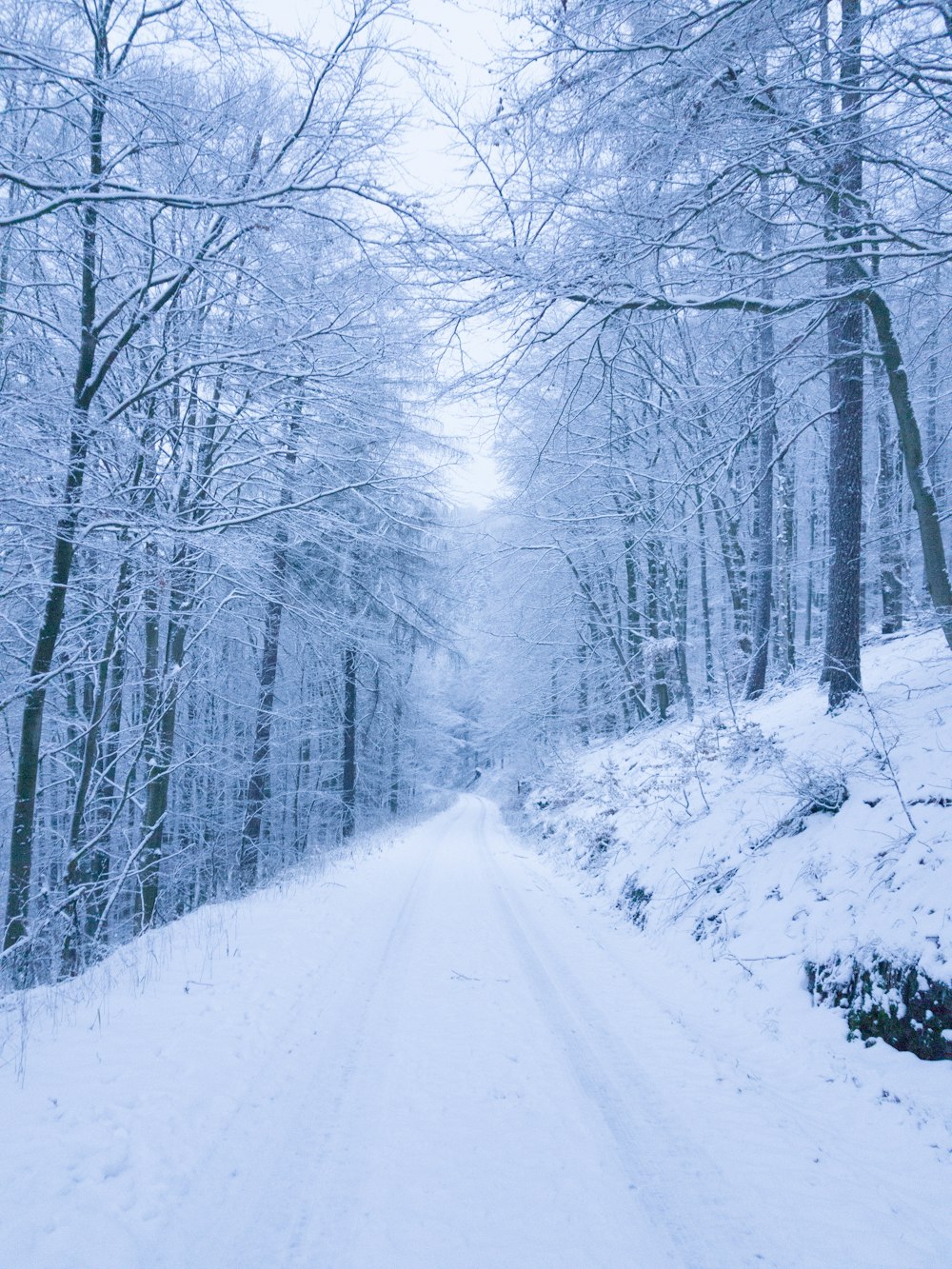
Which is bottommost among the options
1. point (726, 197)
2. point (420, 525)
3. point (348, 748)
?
point (348, 748)

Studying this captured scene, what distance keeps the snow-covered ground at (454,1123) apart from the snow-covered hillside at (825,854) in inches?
13.8

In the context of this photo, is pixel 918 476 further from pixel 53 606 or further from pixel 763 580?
pixel 53 606

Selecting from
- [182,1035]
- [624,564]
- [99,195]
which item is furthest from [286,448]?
[624,564]

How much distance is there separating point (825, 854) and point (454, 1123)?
3.94 m

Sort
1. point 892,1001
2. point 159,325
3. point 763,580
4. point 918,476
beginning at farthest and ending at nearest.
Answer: point 763,580 < point 918,476 < point 159,325 < point 892,1001

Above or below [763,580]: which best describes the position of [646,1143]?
below

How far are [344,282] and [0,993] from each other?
7290 mm

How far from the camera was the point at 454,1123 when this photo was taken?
3.45 m

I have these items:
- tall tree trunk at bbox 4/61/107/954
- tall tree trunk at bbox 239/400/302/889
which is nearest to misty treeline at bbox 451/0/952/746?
tall tree trunk at bbox 4/61/107/954

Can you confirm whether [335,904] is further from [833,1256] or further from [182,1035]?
[833,1256]

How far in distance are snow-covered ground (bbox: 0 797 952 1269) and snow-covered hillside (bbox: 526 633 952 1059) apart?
35 cm

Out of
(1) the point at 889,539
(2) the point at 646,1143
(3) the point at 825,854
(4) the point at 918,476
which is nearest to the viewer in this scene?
(2) the point at 646,1143

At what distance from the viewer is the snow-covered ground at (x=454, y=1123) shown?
8.59ft

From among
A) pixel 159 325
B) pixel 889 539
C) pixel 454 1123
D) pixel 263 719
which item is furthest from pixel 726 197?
pixel 889 539
